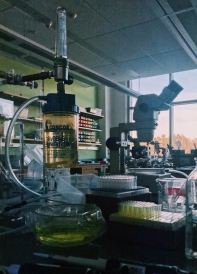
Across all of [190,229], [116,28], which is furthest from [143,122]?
[116,28]

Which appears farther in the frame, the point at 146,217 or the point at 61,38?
the point at 61,38

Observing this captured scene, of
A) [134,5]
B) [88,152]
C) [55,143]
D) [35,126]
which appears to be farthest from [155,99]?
[88,152]

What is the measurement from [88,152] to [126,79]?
1.71m

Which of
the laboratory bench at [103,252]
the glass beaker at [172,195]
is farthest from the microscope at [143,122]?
the laboratory bench at [103,252]

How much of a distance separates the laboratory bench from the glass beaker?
246 mm

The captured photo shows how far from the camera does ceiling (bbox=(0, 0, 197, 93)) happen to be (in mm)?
2770

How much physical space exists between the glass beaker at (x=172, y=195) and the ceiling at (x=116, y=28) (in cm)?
162

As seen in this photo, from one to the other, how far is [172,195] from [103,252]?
36 centimetres

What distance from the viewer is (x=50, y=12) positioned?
2.86 m

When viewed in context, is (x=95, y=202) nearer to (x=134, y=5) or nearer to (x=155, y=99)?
(x=155, y=99)

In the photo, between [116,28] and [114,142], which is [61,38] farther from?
[116,28]

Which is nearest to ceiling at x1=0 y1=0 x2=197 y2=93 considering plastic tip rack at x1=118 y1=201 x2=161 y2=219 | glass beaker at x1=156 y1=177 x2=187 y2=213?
glass beaker at x1=156 y1=177 x2=187 y2=213

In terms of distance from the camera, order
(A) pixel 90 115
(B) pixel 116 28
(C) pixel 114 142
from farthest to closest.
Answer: (A) pixel 90 115
(B) pixel 116 28
(C) pixel 114 142

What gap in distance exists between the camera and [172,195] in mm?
745
